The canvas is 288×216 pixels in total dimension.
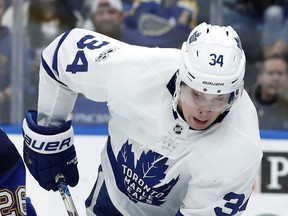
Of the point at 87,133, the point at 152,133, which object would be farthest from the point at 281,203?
the point at 152,133

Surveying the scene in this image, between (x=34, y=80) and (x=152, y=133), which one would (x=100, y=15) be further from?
(x=152, y=133)

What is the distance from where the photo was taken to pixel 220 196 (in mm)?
2805

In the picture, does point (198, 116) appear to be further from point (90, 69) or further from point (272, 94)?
point (272, 94)

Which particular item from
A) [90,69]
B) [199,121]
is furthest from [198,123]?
[90,69]

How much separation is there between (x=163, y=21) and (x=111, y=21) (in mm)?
255

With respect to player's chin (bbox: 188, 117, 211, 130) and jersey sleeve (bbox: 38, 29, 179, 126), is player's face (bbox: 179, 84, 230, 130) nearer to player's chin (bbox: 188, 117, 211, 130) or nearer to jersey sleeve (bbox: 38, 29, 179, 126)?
player's chin (bbox: 188, 117, 211, 130)

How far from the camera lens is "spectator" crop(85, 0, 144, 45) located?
187 inches

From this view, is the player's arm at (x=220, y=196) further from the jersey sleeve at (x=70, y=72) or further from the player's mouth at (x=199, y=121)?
the jersey sleeve at (x=70, y=72)

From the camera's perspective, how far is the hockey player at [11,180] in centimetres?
313

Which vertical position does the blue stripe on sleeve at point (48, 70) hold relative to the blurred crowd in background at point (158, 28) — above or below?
above

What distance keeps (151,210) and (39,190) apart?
0.78m

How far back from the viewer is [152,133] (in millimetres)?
2840

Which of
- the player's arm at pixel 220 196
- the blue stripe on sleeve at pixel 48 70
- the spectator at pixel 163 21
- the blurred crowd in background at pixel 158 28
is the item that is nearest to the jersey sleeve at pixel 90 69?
the blue stripe on sleeve at pixel 48 70

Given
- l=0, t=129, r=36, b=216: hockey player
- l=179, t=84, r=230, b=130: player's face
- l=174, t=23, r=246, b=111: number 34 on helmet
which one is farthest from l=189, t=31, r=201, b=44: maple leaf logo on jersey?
l=0, t=129, r=36, b=216: hockey player
